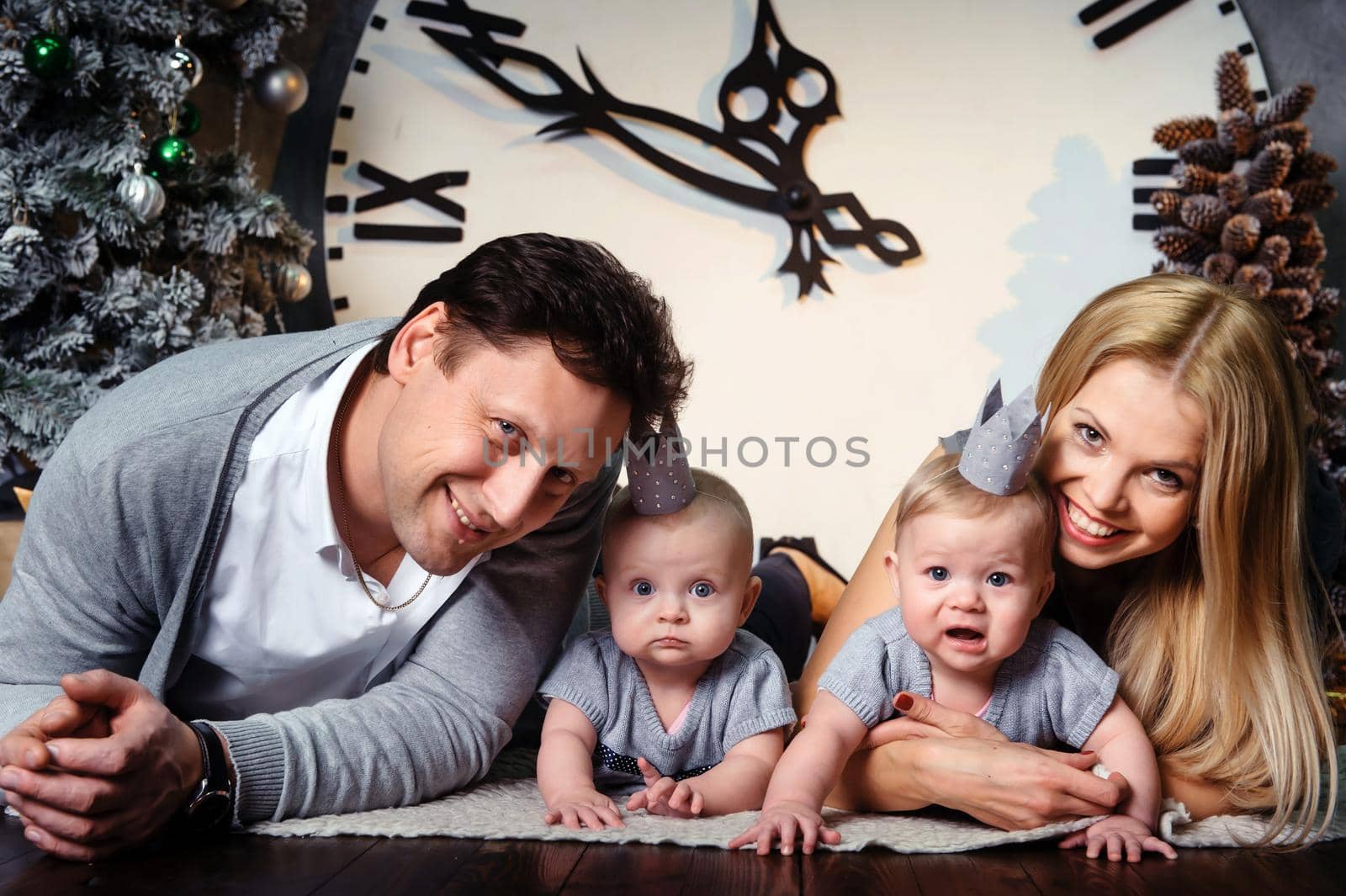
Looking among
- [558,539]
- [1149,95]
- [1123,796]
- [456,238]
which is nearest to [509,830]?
[558,539]

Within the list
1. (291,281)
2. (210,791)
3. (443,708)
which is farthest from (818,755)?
(291,281)

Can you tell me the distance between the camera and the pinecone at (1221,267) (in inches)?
105

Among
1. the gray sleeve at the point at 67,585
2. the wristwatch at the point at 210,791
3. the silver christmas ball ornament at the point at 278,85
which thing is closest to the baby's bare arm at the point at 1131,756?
the wristwatch at the point at 210,791

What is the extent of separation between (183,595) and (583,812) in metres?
0.52

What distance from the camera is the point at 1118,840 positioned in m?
1.26

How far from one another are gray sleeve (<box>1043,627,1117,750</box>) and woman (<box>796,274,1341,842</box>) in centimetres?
8

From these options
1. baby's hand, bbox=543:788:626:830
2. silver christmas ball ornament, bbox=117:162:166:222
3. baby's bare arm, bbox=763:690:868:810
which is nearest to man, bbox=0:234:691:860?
baby's hand, bbox=543:788:626:830

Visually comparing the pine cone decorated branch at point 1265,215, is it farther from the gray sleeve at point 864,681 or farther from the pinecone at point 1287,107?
the gray sleeve at point 864,681

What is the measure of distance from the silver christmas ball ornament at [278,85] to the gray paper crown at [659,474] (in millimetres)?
1581

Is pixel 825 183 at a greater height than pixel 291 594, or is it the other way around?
pixel 825 183

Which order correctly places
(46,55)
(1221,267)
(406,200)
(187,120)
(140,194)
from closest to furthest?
1. (46,55)
2. (140,194)
3. (187,120)
4. (1221,267)
5. (406,200)

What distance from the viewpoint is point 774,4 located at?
322 cm

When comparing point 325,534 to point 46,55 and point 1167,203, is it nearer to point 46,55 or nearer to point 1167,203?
point 46,55

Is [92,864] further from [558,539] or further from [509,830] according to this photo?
[558,539]
